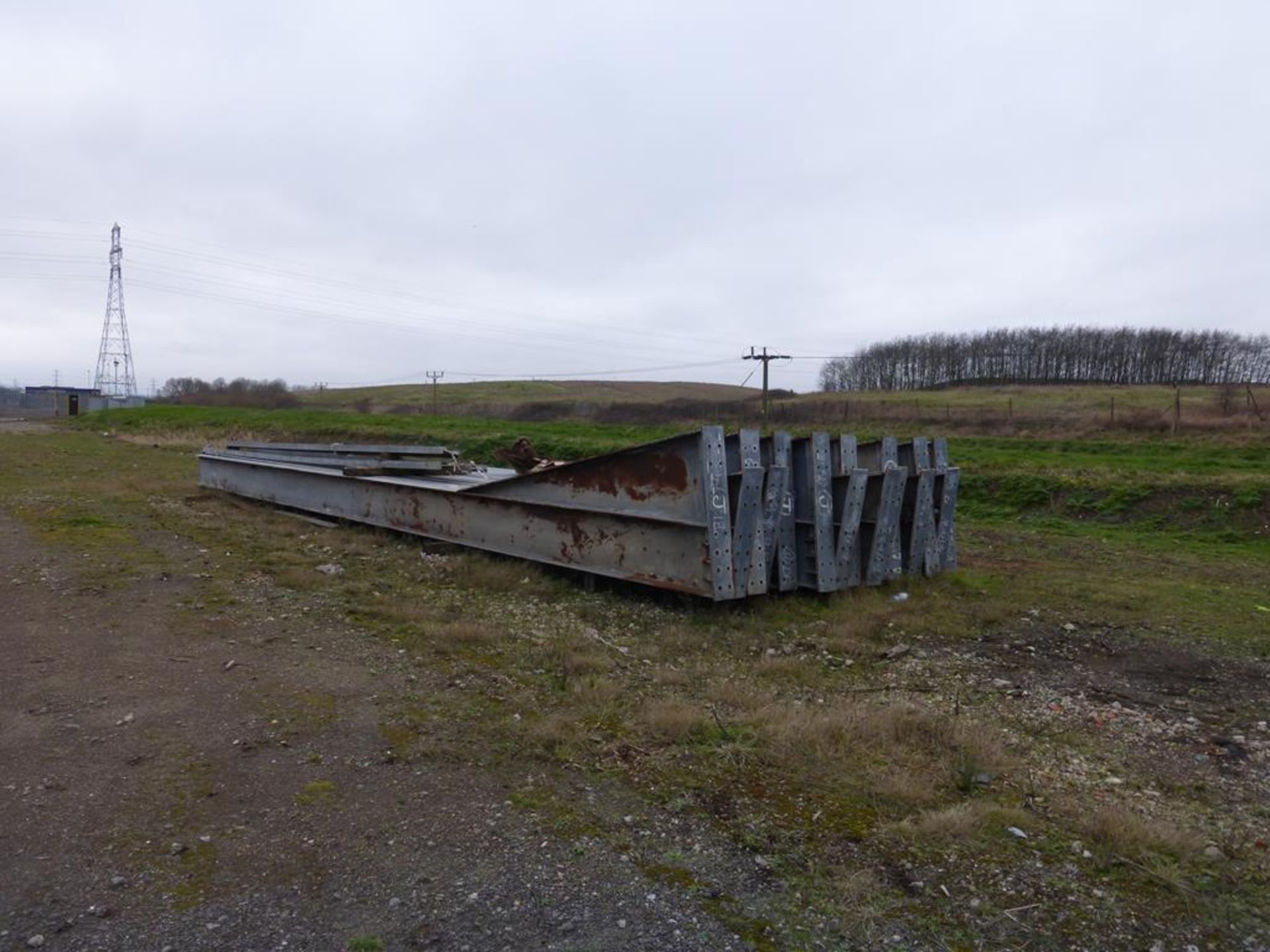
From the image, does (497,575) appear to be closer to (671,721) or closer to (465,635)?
(465,635)

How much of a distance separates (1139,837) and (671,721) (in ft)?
5.99

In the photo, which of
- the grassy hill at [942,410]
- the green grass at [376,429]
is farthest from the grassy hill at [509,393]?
the green grass at [376,429]

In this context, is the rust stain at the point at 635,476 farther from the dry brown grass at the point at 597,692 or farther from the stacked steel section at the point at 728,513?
the dry brown grass at the point at 597,692

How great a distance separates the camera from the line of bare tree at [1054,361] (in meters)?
55.6

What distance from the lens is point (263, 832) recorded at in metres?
2.96

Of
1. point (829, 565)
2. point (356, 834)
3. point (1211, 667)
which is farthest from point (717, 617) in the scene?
point (356, 834)

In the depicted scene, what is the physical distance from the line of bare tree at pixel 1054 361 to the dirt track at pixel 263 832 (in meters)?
56.9

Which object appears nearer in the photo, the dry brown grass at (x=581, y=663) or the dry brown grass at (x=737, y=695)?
the dry brown grass at (x=737, y=695)

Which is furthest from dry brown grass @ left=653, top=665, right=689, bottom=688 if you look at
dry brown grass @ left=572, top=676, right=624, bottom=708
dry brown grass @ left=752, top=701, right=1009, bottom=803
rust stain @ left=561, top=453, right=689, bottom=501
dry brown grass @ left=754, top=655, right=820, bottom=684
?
rust stain @ left=561, top=453, right=689, bottom=501

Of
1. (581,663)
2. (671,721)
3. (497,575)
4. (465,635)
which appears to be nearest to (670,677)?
(581,663)

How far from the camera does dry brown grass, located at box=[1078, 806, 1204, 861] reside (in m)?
2.93

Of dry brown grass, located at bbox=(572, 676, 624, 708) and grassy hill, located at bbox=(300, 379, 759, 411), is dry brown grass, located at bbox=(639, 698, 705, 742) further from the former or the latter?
grassy hill, located at bbox=(300, 379, 759, 411)

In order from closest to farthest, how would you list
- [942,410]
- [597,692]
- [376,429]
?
[597,692]
[942,410]
[376,429]

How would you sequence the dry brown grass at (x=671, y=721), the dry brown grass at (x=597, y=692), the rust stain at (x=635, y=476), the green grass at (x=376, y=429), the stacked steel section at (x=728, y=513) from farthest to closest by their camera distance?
Result: the green grass at (x=376, y=429), the rust stain at (x=635, y=476), the stacked steel section at (x=728, y=513), the dry brown grass at (x=597, y=692), the dry brown grass at (x=671, y=721)
